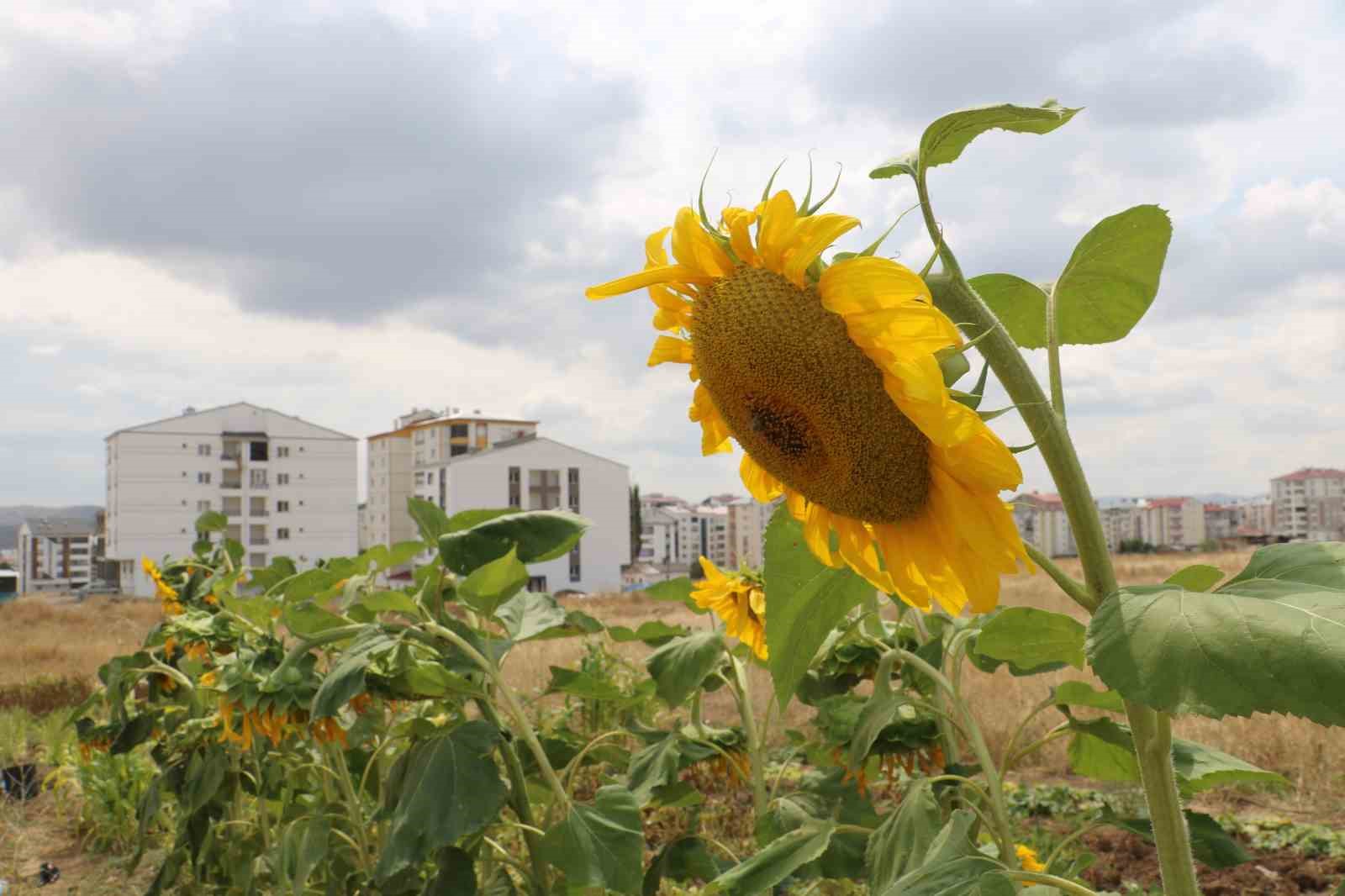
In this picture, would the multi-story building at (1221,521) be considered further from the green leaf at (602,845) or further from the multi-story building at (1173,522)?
the green leaf at (602,845)

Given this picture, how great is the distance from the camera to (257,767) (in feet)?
9.23

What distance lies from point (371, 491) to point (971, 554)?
75.1 m

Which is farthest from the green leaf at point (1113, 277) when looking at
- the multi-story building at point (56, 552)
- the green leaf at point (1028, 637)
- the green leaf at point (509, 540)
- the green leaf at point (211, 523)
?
the multi-story building at point (56, 552)

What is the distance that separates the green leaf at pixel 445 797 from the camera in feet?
5.59

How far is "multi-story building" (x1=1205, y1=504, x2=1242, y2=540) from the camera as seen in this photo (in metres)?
116

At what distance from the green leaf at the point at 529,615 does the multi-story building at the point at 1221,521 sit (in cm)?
12780

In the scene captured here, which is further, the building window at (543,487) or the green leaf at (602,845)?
the building window at (543,487)

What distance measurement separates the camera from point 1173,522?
377ft

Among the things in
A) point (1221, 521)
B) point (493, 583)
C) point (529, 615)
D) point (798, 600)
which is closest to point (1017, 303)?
point (798, 600)

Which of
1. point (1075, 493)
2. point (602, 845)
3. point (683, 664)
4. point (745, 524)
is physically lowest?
point (745, 524)

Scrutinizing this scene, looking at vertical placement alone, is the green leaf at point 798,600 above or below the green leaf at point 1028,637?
above

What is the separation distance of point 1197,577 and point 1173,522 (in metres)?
128

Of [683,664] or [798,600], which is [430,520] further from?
[798,600]

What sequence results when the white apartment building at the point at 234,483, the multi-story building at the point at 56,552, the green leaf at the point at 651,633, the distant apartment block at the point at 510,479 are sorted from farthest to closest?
the multi-story building at the point at 56,552, the distant apartment block at the point at 510,479, the white apartment building at the point at 234,483, the green leaf at the point at 651,633
